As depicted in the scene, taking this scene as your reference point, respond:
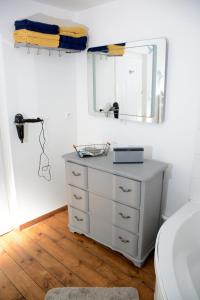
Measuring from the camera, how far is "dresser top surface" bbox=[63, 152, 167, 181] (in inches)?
72.1

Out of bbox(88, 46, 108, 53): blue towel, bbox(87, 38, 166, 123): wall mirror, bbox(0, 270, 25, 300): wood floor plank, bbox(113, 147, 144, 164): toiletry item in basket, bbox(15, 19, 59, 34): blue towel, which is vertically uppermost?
bbox(15, 19, 59, 34): blue towel

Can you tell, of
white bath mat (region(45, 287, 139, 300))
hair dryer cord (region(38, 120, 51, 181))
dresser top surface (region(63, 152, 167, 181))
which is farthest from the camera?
hair dryer cord (region(38, 120, 51, 181))

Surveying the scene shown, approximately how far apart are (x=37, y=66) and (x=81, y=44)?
0.49 meters

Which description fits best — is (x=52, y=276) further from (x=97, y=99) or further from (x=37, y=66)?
(x=37, y=66)

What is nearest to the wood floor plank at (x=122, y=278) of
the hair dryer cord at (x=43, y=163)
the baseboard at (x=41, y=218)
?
the baseboard at (x=41, y=218)

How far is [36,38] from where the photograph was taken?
2021mm

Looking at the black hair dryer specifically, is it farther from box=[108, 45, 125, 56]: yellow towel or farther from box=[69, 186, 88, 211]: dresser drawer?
box=[108, 45, 125, 56]: yellow towel

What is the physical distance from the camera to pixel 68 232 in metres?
2.52

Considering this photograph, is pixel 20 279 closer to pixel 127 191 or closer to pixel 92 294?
pixel 92 294

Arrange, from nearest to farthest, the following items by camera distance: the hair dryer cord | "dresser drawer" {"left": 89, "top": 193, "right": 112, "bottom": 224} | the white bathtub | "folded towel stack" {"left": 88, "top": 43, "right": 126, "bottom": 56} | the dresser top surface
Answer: the white bathtub < the dresser top surface < "dresser drawer" {"left": 89, "top": 193, "right": 112, "bottom": 224} < "folded towel stack" {"left": 88, "top": 43, "right": 126, "bottom": 56} < the hair dryer cord

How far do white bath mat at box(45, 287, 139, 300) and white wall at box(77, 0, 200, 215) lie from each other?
785 mm

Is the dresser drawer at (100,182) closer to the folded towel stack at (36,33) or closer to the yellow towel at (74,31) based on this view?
the folded towel stack at (36,33)

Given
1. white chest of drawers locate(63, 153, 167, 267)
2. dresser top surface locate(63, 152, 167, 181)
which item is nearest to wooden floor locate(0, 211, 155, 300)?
white chest of drawers locate(63, 153, 167, 267)

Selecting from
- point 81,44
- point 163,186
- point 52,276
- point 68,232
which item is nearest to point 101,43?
point 81,44
